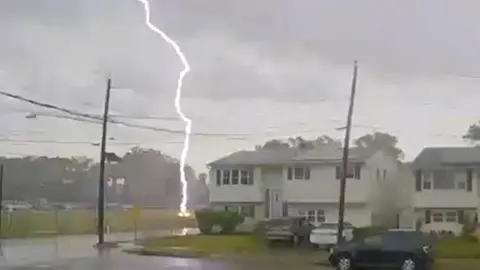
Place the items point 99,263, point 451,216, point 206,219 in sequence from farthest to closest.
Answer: point 451,216 < point 206,219 < point 99,263

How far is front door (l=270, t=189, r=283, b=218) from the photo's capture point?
53.1 m

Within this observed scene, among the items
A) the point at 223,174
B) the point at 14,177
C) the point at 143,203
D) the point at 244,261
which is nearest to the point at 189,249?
the point at 244,261

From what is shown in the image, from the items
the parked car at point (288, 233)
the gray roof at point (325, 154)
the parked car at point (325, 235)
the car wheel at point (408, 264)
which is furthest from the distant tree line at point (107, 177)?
the car wheel at point (408, 264)

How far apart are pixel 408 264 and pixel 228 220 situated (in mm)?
24150

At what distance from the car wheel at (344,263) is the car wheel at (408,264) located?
1.75 meters

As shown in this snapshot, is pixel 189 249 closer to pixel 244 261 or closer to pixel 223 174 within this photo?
pixel 244 261

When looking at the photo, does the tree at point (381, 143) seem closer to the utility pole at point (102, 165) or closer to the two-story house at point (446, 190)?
the two-story house at point (446, 190)

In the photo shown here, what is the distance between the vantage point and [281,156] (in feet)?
178

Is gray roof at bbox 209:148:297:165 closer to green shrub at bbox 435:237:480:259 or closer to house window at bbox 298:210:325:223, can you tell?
house window at bbox 298:210:325:223

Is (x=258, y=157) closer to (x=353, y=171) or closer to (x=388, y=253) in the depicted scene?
(x=353, y=171)

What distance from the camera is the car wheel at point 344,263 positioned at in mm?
25281

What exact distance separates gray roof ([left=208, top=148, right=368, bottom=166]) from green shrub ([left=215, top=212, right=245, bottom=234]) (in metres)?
6.12

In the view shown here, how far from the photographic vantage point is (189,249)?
37.7 meters

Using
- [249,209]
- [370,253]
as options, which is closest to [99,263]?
[370,253]
